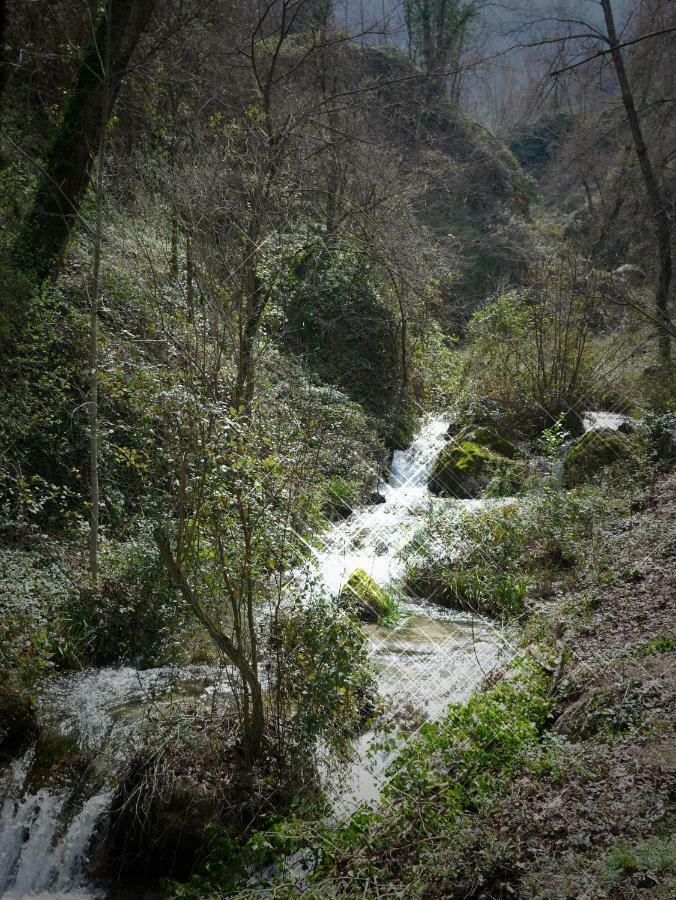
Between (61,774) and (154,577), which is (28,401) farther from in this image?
(61,774)

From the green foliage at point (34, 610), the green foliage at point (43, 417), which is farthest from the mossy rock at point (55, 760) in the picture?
the green foliage at point (43, 417)

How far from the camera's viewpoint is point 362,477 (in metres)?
10.7

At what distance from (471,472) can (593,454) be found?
1.77m

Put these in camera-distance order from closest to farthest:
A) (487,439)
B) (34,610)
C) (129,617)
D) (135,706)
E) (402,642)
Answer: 1. (135,706)
2. (34,610)
3. (129,617)
4. (402,642)
5. (487,439)

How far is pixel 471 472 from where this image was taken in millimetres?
10562

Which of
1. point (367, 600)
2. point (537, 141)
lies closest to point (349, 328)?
point (367, 600)

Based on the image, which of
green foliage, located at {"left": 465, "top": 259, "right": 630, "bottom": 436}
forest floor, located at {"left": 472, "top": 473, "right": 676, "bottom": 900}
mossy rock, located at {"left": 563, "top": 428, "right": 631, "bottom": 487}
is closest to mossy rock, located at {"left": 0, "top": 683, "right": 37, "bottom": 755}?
forest floor, located at {"left": 472, "top": 473, "right": 676, "bottom": 900}

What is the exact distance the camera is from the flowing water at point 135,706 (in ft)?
14.8

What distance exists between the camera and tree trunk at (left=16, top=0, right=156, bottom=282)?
9.27m

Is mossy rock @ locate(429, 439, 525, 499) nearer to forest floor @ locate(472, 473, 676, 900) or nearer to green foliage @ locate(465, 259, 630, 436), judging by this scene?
green foliage @ locate(465, 259, 630, 436)

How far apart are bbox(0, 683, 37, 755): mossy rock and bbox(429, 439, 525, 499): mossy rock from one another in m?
6.56

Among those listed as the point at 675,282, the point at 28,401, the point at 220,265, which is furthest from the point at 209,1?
the point at 675,282

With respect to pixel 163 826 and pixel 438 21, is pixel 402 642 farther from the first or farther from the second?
pixel 438 21

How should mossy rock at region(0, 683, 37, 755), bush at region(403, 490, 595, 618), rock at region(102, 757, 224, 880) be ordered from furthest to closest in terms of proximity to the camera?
bush at region(403, 490, 595, 618), mossy rock at region(0, 683, 37, 755), rock at region(102, 757, 224, 880)
